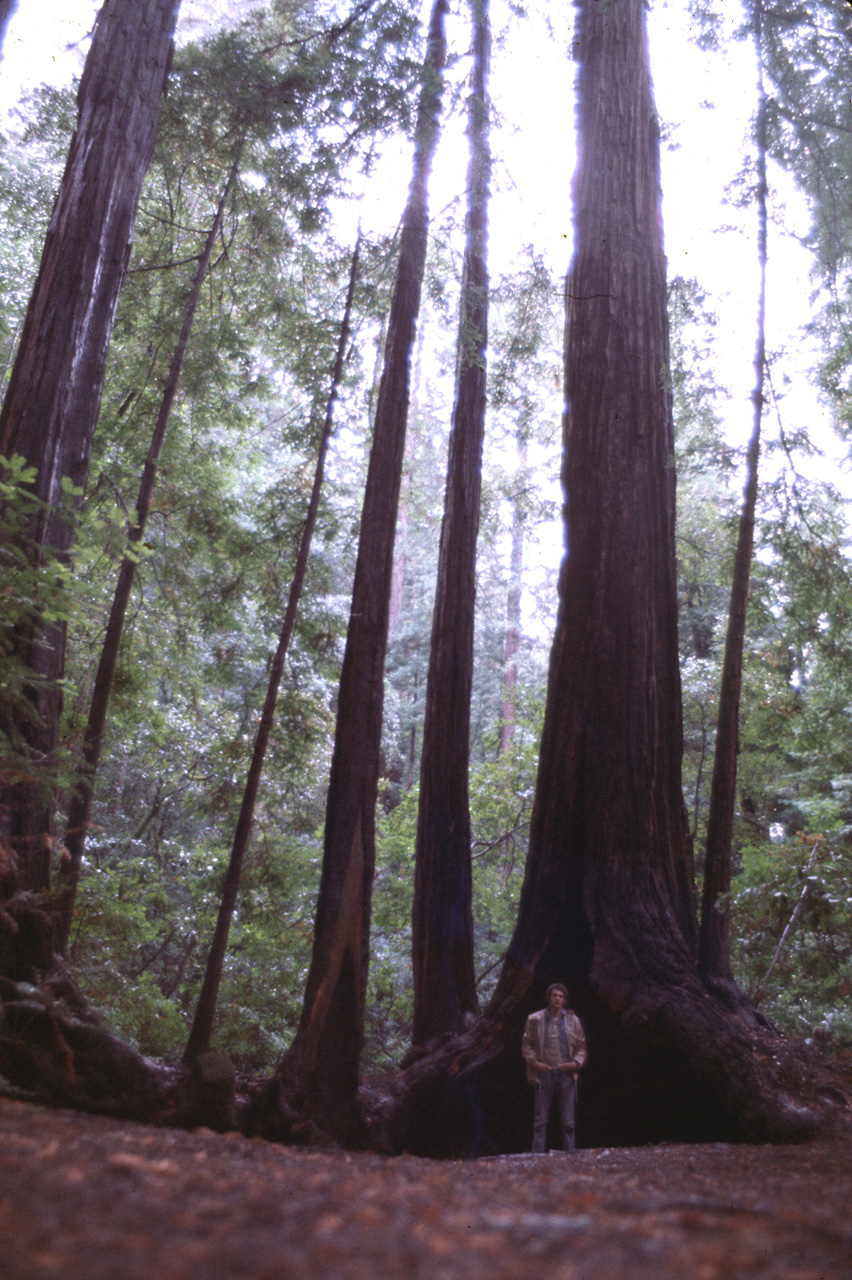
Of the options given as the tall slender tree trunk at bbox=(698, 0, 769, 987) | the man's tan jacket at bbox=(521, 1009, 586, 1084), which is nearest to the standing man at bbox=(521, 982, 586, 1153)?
the man's tan jacket at bbox=(521, 1009, 586, 1084)

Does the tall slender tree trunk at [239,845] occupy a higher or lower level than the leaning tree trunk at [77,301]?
lower

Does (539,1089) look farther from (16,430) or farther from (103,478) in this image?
(103,478)

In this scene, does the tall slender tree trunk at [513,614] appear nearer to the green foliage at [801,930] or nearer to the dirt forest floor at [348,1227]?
the green foliage at [801,930]

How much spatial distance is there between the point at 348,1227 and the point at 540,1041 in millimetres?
5022

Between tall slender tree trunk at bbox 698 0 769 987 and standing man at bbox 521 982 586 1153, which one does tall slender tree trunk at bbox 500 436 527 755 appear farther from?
standing man at bbox 521 982 586 1153

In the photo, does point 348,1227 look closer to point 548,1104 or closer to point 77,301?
point 548,1104

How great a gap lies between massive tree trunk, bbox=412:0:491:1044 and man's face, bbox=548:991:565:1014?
1813 mm

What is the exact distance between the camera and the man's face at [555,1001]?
5.56 meters

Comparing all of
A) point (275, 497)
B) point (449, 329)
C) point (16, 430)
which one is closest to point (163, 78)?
point (16, 430)

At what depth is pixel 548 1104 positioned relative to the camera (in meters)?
5.63

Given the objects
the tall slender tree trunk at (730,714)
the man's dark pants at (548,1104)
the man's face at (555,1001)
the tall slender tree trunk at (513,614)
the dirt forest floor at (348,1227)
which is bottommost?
the man's dark pants at (548,1104)

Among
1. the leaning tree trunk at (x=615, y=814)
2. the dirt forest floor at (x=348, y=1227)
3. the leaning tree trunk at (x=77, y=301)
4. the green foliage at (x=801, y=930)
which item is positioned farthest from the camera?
the green foliage at (x=801, y=930)

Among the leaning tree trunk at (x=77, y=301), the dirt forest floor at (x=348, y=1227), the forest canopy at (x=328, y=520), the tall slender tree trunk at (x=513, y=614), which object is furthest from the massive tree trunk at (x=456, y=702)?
the tall slender tree trunk at (x=513, y=614)

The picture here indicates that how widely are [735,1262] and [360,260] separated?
9923 mm
